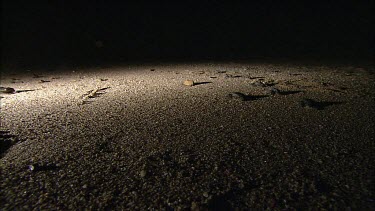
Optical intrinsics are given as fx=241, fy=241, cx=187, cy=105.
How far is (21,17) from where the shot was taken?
8.87m

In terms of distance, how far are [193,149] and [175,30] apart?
8157 millimetres

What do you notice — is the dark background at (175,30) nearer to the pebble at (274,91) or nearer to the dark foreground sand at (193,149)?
the pebble at (274,91)

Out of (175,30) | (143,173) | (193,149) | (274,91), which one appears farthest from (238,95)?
(175,30)

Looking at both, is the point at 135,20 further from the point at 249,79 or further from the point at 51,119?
the point at 51,119

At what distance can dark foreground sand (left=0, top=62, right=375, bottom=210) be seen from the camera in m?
1.17

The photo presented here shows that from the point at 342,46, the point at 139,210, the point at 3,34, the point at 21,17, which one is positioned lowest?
the point at 139,210

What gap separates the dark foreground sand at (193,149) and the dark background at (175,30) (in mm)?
4179

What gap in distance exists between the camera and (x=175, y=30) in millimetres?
9109

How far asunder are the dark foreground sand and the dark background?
4179mm

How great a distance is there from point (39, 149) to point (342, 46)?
24.3 feet

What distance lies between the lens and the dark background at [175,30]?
6.95 metres

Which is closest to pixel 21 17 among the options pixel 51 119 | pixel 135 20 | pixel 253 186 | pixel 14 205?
pixel 135 20

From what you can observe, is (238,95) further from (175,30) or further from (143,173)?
(175,30)

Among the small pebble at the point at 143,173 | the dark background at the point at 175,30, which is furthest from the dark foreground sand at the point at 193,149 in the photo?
the dark background at the point at 175,30
